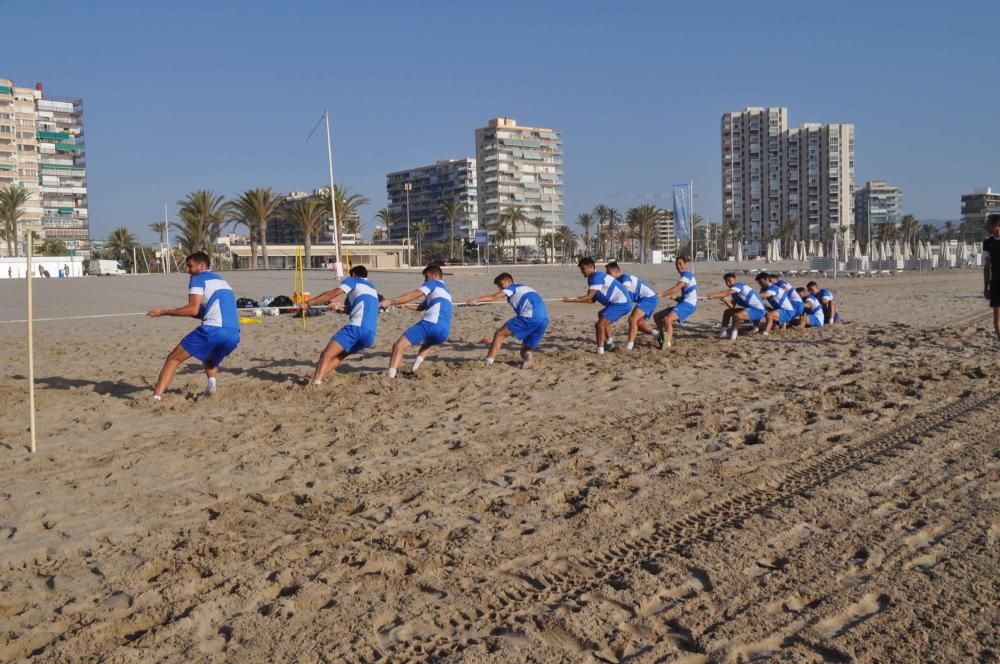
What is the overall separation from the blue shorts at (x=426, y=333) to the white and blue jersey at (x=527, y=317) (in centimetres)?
119

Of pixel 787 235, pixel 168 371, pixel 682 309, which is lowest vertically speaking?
pixel 168 371

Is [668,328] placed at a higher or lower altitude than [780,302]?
lower

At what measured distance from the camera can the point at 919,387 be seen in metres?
8.57

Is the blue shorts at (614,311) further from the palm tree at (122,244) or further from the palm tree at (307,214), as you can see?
the palm tree at (122,244)

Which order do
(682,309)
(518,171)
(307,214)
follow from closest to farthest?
(682,309), (307,214), (518,171)

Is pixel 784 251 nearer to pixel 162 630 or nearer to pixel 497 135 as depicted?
pixel 497 135

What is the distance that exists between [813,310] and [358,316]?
9150 mm

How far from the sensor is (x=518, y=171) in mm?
161125

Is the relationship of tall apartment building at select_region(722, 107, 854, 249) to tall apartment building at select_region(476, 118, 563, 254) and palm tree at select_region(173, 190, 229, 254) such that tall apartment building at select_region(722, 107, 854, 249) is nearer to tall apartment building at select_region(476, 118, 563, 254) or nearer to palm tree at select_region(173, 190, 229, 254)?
tall apartment building at select_region(476, 118, 563, 254)

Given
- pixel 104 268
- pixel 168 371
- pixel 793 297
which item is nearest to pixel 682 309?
pixel 793 297

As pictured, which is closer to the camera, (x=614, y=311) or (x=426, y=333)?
(x=426, y=333)

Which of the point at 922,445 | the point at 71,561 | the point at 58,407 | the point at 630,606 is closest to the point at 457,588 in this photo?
the point at 630,606

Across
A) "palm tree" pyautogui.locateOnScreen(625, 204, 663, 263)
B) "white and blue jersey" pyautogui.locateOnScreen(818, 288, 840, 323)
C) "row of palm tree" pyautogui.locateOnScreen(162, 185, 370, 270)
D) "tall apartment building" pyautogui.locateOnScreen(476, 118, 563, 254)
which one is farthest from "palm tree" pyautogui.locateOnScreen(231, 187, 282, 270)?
"tall apartment building" pyautogui.locateOnScreen(476, 118, 563, 254)

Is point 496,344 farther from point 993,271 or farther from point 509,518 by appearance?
point 509,518
